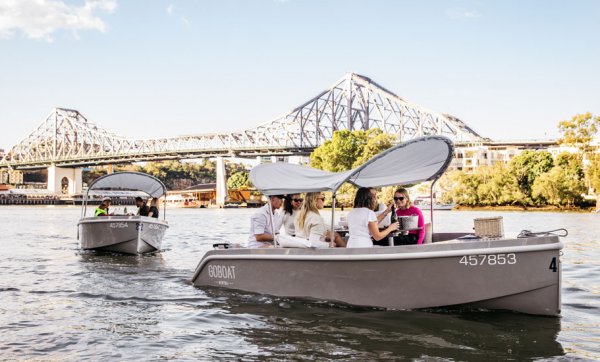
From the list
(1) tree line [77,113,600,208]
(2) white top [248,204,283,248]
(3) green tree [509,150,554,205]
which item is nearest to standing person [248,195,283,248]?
(2) white top [248,204,283,248]

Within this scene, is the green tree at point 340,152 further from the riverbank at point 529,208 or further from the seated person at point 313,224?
the seated person at point 313,224

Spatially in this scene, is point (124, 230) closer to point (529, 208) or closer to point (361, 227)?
point (361, 227)

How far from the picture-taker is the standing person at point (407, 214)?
9.02 m

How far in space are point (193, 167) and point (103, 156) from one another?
69.0m

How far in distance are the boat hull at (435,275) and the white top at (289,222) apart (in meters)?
0.95

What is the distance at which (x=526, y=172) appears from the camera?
6900 centimetres

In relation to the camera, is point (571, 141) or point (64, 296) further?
point (571, 141)

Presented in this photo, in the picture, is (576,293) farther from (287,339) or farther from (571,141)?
(571,141)

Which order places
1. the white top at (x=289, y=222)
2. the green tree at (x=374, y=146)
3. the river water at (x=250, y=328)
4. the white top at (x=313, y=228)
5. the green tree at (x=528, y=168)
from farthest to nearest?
the green tree at (x=374, y=146) < the green tree at (x=528, y=168) < the white top at (x=289, y=222) < the white top at (x=313, y=228) < the river water at (x=250, y=328)

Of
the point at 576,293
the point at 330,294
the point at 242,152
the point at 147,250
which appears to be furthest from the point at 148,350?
the point at 242,152

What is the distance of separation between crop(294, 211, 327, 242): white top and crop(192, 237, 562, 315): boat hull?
0.32 meters

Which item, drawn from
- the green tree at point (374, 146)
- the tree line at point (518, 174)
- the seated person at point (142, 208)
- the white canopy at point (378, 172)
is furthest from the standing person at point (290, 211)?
the green tree at point (374, 146)

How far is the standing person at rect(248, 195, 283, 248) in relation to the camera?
984 cm

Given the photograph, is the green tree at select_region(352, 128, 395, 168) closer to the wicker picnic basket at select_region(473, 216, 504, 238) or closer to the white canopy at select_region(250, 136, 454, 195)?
the white canopy at select_region(250, 136, 454, 195)
